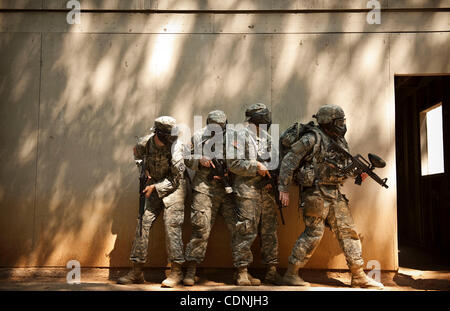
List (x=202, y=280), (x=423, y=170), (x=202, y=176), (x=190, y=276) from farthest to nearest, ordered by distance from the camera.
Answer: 1. (x=423, y=170)
2. (x=202, y=280)
3. (x=202, y=176)
4. (x=190, y=276)

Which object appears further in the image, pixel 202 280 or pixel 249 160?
pixel 202 280

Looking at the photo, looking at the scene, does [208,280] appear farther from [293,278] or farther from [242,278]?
[293,278]

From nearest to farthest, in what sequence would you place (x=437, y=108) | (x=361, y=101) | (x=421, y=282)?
(x=421, y=282)
(x=361, y=101)
(x=437, y=108)

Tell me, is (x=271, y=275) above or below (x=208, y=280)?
above

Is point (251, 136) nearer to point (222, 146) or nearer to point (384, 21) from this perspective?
point (222, 146)

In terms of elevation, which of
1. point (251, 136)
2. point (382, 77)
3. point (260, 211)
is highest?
point (382, 77)

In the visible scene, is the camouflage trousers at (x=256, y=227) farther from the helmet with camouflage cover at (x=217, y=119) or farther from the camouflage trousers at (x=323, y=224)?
the helmet with camouflage cover at (x=217, y=119)

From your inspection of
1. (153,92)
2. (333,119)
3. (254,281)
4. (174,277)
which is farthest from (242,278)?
(153,92)

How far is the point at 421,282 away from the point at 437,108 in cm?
402

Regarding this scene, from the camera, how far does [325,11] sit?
5.52m

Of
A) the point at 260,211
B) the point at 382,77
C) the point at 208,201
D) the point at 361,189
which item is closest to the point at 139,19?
the point at 208,201

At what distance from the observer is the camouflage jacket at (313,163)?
454cm

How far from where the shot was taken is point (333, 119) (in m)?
4.64

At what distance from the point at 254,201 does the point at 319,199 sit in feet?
2.71
